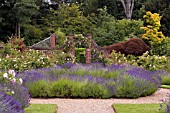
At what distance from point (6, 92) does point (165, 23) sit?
2949 centimetres

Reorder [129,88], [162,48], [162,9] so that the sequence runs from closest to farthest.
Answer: [129,88], [162,48], [162,9]

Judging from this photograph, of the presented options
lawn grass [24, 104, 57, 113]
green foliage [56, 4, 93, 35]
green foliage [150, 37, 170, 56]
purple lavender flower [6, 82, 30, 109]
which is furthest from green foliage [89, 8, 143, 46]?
purple lavender flower [6, 82, 30, 109]

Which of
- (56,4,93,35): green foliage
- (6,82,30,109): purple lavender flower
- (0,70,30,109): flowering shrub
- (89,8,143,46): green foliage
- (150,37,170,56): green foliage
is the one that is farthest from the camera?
(56,4,93,35): green foliage

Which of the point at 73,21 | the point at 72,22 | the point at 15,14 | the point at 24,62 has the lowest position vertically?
the point at 24,62

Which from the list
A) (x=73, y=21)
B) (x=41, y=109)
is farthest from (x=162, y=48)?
(x=41, y=109)

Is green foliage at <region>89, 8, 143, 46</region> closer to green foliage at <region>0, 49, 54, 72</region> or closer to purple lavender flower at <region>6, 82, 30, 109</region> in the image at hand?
green foliage at <region>0, 49, 54, 72</region>

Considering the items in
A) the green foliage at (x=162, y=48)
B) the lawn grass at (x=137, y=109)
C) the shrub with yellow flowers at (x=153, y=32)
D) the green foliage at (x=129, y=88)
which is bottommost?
the lawn grass at (x=137, y=109)

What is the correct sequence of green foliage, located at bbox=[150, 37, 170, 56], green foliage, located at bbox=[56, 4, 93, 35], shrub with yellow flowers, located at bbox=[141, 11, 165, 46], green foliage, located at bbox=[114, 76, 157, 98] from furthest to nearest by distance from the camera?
green foliage, located at bbox=[56, 4, 93, 35], shrub with yellow flowers, located at bbox=[141, 11, 165, 46], green foliage, located at bbox=[150, 37, 170, 56], green foliage, located at bbox=[114, 76, 157, 98]

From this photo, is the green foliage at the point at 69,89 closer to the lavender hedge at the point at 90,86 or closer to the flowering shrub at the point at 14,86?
the lavender hedge at the point at 90,86

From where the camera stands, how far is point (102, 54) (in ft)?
66.6

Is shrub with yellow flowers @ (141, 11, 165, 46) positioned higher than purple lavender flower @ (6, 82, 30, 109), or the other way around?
shrub with yellow flowers @ (141, 11, 165, 46)

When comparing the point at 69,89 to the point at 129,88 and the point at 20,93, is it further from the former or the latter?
the point at 20,93

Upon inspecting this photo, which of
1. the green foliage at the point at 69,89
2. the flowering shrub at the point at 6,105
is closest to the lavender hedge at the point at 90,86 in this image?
the green foliage at the point at 69,89

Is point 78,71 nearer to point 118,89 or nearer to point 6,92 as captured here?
point 118,89
